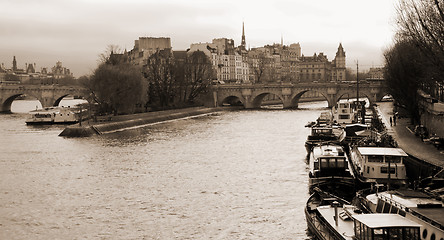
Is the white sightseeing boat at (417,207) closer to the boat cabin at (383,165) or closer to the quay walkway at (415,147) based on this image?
the boat cabin at (383,165)

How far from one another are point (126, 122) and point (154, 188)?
1270 inches

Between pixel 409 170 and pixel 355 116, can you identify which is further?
pixel 355 116

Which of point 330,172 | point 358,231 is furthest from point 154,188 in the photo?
point 358,231

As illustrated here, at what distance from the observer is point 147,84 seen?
228ft

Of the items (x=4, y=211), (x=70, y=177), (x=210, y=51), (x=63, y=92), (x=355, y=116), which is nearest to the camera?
(x=4, y=211)

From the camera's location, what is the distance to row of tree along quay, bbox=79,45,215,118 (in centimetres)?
6106

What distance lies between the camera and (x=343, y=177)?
24.1 m

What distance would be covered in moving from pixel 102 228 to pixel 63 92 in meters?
74.7

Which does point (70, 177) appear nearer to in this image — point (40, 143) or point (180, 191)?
point (180, 191)

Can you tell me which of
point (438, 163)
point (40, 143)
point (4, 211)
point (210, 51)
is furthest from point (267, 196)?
point (210, 51)

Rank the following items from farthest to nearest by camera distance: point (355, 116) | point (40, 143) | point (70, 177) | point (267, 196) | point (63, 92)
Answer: point (63, 92), point (355, 116), point (40, 143), point (70, 177), point (267, 196)

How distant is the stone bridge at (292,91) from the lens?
8369 cm

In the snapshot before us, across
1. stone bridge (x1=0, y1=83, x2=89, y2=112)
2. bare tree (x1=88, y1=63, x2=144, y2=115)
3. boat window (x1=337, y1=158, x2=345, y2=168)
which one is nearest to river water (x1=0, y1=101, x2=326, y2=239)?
boat window (x1=337, y1=158, x2=345, y2=168)

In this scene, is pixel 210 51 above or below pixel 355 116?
above
